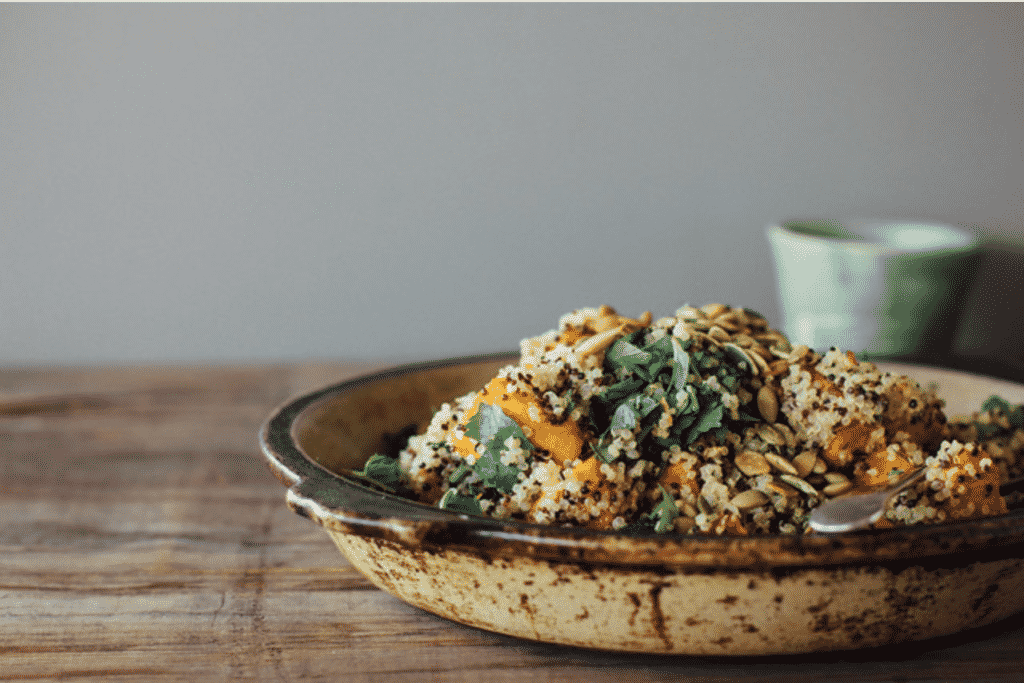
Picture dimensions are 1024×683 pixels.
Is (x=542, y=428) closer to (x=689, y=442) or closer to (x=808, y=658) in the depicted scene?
(x=689, y=442)

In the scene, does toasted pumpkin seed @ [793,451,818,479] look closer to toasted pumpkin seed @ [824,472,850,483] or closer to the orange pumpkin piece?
toasted pumpkin seed @ [824,472,850,483]

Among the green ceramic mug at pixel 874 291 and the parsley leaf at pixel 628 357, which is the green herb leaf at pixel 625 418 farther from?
the green ceramic mug at pixel 874 291

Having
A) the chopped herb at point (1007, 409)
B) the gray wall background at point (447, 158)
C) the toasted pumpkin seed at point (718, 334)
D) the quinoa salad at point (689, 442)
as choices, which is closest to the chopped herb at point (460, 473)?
the quinoa salad at point (689, 442)

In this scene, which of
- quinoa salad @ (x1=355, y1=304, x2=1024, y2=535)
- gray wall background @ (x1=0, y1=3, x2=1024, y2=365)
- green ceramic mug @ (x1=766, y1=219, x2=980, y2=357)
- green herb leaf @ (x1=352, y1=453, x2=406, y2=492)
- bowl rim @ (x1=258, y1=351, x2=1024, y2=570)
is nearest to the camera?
bowl rim @ (x1=258, y1=351, x2=1024, y2=570)

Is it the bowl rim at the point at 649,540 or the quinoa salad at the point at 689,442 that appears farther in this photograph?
the quinoa salad at the point at 689,442

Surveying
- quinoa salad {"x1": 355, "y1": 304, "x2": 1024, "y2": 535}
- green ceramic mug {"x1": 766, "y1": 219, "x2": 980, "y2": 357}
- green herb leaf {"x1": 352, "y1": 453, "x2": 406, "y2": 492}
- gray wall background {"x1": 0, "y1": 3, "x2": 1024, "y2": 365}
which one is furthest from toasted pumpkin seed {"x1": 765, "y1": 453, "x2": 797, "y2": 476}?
gray wall background {"x1": 0, "y1": 3, "x2": 1024, "y2": 365}

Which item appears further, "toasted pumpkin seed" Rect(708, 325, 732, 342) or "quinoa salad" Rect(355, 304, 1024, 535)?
"toasted pumpkin seed" Rect(708, 325, 732, 342)

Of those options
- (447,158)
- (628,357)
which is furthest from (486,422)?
(447,158)
